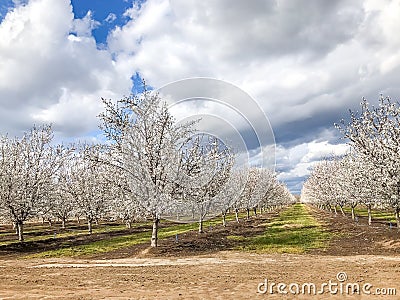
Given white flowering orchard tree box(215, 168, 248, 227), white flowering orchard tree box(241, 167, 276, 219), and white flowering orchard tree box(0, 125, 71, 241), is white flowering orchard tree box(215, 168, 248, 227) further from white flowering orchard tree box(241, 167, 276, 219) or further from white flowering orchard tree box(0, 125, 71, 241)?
white flowering orchard tree box(0, 125, 71, 241)

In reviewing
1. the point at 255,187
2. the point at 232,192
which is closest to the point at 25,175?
the point at 232,192

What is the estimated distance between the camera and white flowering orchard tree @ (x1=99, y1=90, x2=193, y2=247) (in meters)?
25.8

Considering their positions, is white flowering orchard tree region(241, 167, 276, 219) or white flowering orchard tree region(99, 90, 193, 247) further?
white flowering orchard tree region(241, 167, 276, 219)

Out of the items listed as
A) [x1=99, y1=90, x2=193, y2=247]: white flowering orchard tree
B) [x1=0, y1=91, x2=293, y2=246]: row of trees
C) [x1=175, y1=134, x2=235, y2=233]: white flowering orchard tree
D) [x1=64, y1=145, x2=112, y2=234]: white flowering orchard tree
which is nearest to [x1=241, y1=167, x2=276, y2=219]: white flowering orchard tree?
[x1=0, y1=91, x2=293, y2=246]: row of trees

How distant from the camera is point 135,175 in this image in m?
26.1

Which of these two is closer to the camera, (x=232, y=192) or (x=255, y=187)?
(x=232, y=192)

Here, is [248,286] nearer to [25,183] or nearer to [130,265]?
[130,265]

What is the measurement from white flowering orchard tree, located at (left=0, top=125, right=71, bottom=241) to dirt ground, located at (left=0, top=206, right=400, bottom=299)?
10583 millimetres

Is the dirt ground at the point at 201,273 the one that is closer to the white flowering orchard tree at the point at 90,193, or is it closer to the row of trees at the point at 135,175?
the row of trees at the point at 135,175

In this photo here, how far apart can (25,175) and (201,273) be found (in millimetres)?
29874

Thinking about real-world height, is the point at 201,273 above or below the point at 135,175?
below

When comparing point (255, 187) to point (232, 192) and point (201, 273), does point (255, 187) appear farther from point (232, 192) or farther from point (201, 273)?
point (201, 273)

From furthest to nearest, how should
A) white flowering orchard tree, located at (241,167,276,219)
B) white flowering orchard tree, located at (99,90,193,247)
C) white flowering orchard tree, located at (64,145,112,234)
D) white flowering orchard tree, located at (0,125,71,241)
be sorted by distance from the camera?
white flowering orchard tree, located at (241,167,276,219), white flowering orchard tree, located at (64,145,112,234), white flowering orchard tree, located at (0,125,71,241), white flowering orchard tree, located at (99,90,193,247)

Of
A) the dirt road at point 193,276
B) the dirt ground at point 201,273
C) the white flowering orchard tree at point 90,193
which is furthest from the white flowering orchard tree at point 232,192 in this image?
the dirt road at point 193,276
